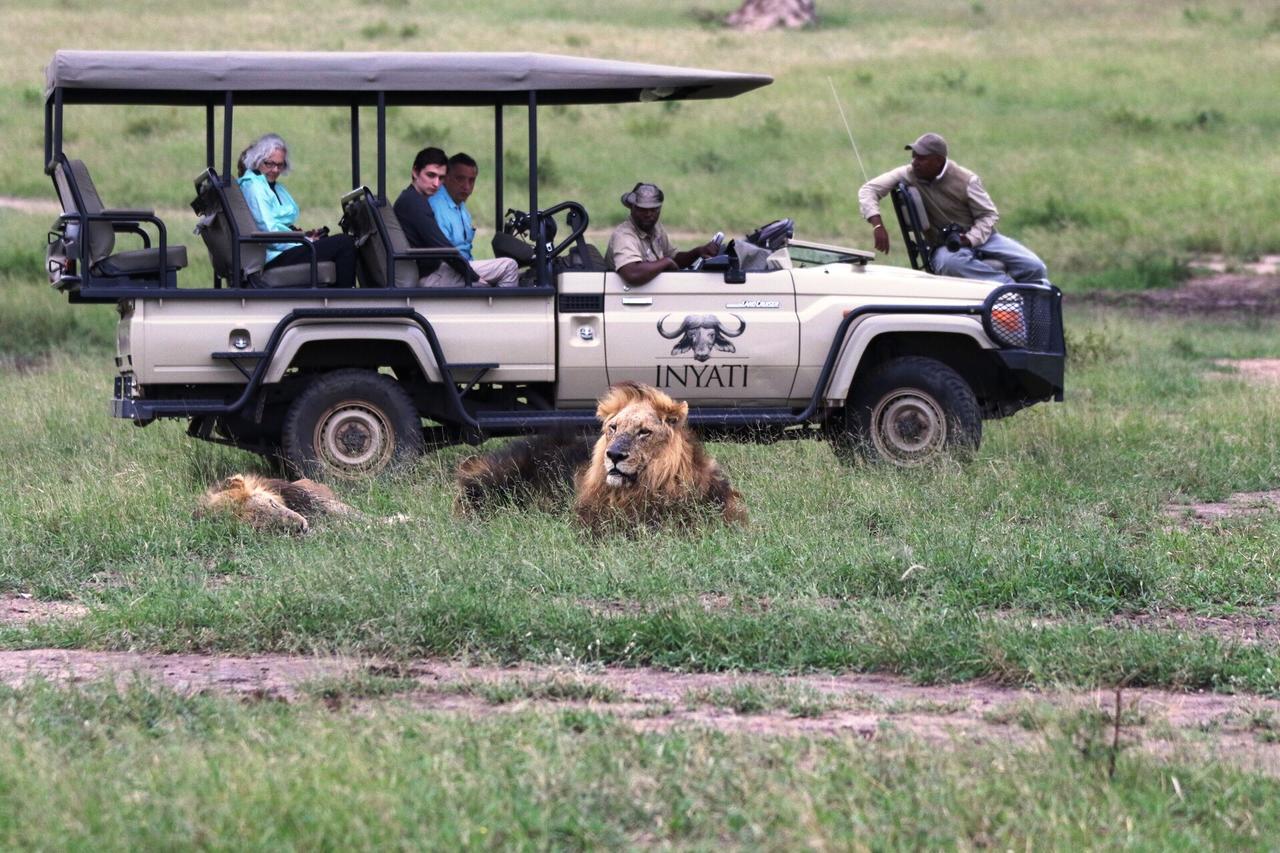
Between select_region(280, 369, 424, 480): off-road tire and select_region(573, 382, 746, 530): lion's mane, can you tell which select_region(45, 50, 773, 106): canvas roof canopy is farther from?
select_region(573, 382, 746, 530): lion's mane

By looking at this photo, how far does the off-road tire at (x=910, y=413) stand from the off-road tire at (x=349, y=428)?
2191 mm

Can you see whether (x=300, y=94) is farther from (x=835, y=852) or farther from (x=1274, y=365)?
(x=1274, y=365)

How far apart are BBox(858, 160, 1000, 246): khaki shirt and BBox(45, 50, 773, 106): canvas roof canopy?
119 centimetres

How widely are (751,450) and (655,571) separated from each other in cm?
315

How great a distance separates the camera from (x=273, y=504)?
277 inches

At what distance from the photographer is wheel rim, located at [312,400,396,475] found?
325 inches

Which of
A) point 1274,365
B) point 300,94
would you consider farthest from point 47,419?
point 1274,365

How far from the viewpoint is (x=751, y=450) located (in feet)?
29.9

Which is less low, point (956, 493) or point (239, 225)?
point (239, 225)

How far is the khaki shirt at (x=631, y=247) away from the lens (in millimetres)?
8273

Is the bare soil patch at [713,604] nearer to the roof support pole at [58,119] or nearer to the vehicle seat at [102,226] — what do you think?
the vehicle seat at [102,226]

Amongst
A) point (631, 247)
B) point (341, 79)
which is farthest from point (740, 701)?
point (341, 79)

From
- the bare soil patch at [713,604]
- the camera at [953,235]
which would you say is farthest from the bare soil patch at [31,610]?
the camera at [953,235]

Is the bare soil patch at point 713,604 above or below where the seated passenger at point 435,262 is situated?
below
